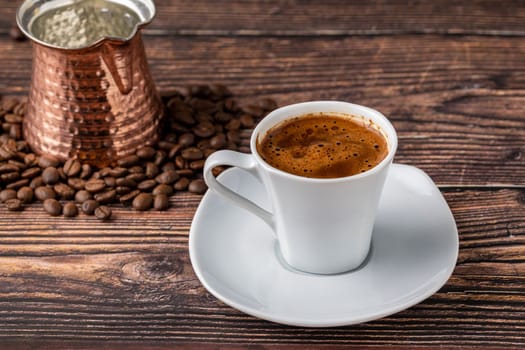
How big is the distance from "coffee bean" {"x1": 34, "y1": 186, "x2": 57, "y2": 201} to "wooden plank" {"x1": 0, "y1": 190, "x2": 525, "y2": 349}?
0.07ft

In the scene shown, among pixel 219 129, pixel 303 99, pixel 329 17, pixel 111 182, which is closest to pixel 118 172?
pixel 111 182

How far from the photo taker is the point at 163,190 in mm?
1386

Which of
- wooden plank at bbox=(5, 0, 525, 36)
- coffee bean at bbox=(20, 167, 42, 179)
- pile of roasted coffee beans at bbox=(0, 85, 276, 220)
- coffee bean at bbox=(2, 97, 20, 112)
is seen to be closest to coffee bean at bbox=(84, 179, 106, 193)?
pile of roasted coffee beans at bbox=(0, 85, 276, 220)

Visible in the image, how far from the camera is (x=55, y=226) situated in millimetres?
1331

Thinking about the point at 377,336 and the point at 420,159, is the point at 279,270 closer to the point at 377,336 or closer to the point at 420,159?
the point at 377,336

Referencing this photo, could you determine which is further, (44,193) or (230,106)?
(230,106)

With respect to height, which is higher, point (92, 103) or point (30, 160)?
point (92, 103)

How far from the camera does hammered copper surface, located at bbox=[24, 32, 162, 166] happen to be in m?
1.37

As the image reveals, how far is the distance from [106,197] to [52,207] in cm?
9

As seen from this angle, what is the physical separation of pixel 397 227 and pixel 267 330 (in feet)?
0.84

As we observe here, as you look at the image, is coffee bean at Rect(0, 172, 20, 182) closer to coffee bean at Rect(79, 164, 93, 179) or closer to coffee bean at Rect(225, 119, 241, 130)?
coffee bean at Rect(79, 164, 93, 179)

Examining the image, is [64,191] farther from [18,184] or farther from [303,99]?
[303,99]

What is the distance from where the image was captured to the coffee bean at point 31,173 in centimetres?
142

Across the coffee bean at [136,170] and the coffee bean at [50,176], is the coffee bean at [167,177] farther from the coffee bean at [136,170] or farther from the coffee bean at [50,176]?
the coffee bean at [50,176]
